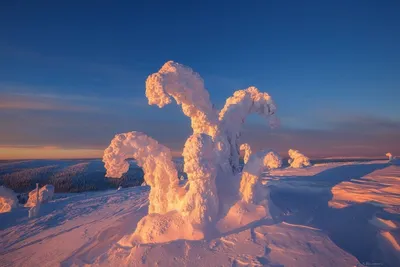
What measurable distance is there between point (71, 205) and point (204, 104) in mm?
13532

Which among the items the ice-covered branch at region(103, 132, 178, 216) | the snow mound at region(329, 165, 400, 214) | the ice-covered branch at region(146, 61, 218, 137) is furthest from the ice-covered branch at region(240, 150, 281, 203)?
the snow mound at region(329, 165, 400, 214)

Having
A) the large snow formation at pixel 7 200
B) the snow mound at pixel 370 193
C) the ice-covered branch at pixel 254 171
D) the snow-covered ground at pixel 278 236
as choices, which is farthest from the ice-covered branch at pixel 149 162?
the large snow formation at pixel 7 200

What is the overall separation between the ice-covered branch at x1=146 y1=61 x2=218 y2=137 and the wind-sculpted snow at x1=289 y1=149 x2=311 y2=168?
669 inches

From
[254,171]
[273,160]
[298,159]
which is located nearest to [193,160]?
[254,171]

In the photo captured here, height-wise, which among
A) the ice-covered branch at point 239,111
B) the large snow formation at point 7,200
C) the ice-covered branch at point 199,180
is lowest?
the large snow formation at point 7,200

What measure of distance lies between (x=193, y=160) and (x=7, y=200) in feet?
55.9

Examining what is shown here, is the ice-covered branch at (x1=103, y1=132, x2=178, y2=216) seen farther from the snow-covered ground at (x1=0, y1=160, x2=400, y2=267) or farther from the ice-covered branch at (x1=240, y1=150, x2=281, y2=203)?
the ice-covered branch at (x1=240, y1=150, x2=281, y2=203)

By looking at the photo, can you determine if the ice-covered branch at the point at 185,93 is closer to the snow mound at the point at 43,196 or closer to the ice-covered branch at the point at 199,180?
the ice-covered branch at the point at 199,180

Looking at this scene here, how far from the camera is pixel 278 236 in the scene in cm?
759

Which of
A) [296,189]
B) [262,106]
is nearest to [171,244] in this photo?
[262,106]

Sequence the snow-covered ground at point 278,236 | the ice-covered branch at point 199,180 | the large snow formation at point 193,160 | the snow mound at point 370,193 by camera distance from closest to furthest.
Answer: the snow-covered ground at point 278,236 → the ice-covered branch at point 199,180 → the large snow formation at point 193,160 → the snow mound at point 370,193

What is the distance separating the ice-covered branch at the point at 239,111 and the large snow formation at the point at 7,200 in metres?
16.3

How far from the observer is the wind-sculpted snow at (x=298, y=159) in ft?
80.0

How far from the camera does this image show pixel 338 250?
693 cm
